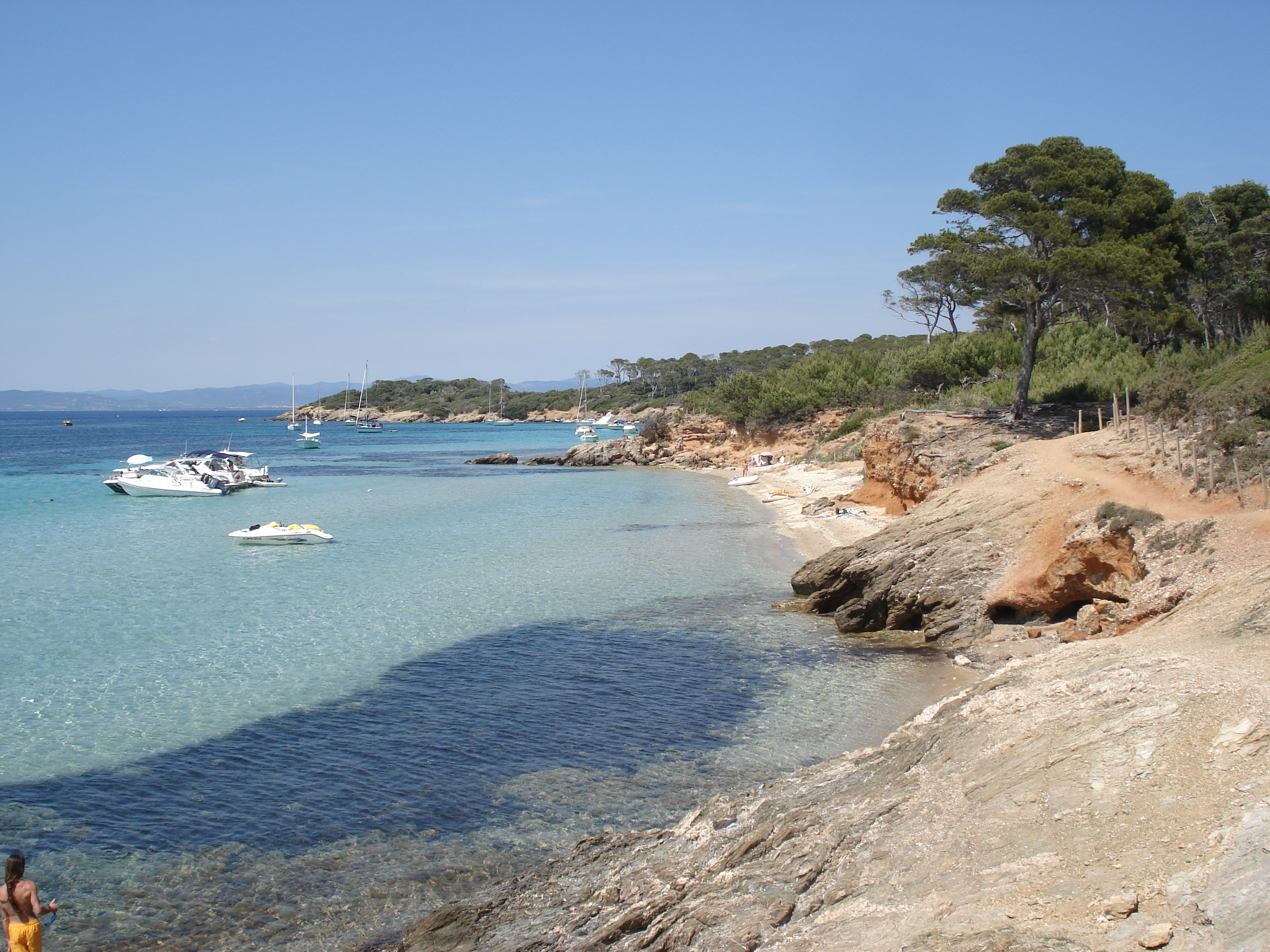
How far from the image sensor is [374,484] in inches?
2012

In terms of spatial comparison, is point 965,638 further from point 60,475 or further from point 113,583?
point 60,475

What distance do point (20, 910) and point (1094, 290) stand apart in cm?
2852

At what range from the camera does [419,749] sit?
460 inches

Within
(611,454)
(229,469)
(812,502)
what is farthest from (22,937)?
(611,454)

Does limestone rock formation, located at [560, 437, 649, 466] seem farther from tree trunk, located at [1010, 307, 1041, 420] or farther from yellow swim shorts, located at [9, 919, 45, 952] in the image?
yellow swim shorts, located at [9, 919, 45, 952]

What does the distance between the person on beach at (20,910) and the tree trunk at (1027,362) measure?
2750 centimetres

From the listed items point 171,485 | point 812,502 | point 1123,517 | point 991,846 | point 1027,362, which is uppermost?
point 1027,362

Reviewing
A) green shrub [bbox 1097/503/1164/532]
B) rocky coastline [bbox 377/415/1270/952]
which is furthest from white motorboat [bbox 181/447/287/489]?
rocky coastline [bbox 377/415/1270/952]

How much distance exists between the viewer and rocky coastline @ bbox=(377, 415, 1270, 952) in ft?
15.9

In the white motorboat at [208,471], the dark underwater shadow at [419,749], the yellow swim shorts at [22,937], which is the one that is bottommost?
the dark underwater shadow at [419,749]

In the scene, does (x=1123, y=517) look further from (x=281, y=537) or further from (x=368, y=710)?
(x=281, y=537)

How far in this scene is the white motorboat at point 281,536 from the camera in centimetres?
2870

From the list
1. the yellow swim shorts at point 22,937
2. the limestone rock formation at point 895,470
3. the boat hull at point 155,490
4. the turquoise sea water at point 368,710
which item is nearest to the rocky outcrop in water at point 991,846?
the turquoise sea water at point 368,710

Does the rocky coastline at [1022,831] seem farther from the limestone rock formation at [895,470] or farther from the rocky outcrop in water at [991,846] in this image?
the limestone rock formation at [895,470]
